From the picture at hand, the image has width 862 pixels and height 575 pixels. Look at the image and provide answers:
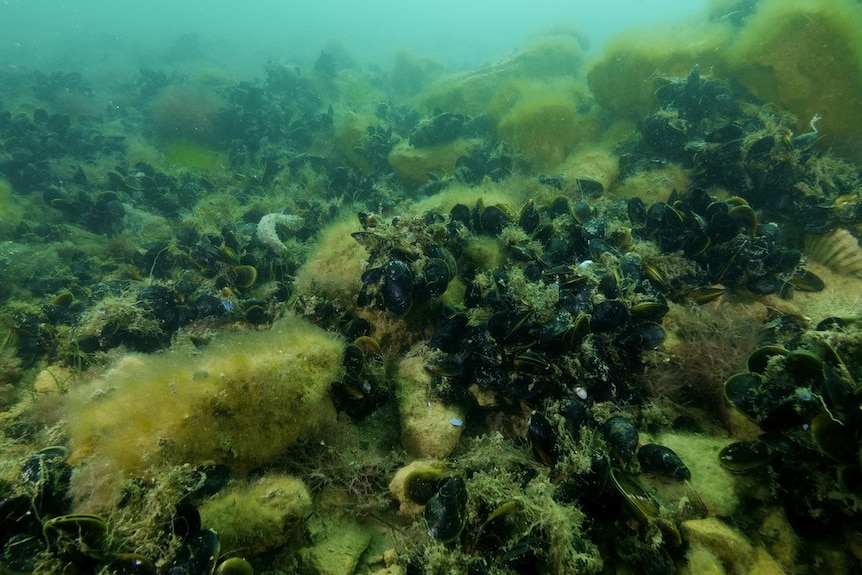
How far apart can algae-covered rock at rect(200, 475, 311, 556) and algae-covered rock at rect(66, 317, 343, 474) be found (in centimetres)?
37

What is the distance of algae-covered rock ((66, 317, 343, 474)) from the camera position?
2.90 metres

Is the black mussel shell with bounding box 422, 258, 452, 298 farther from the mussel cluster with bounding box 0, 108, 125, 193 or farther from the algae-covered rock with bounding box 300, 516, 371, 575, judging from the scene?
the mussel cluster with bounding box 0, 108, 125, 193

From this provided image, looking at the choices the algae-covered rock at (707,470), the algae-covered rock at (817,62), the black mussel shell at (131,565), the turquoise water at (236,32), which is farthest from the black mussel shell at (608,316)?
the turquoise water at (236,32)

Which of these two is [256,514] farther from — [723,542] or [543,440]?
[723,542]

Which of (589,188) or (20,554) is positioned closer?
(20,554)

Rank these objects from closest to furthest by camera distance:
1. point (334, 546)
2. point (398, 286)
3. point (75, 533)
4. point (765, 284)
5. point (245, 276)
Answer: point (75, 533)
point (334, 546)
point (398, 286)
point (765, 284)
point (245, 276)

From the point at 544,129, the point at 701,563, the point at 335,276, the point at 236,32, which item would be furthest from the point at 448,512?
the point at 236,32

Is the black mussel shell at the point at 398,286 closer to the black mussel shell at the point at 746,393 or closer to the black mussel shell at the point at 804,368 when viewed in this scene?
the black mussel shell at the point at 746,393

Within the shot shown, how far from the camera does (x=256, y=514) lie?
8.95 feet

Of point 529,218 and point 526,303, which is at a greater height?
point 529,218

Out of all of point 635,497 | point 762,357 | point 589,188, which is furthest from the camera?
point 589,188

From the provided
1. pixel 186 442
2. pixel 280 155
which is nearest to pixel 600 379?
pixel 186 442

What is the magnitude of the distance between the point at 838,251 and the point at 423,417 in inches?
259

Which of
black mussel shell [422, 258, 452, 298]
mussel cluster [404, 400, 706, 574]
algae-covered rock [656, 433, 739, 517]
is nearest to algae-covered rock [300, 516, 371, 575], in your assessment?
mussel cluster [404, 400, 706, 574]
